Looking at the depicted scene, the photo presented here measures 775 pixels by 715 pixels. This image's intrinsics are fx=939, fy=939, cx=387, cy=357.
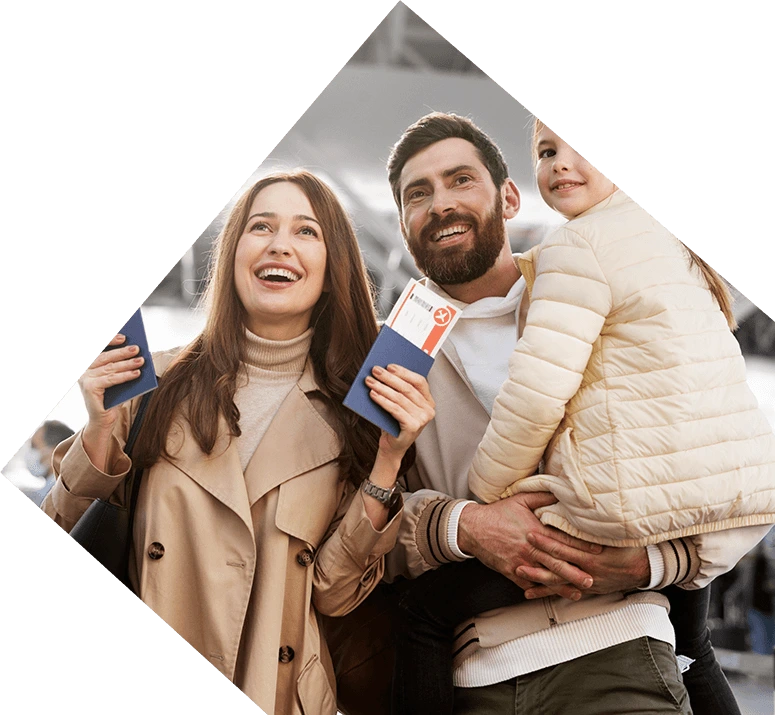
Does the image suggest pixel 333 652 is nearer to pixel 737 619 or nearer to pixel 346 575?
pixel 346 575

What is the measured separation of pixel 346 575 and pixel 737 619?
0.98 meters

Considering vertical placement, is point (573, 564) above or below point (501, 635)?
above

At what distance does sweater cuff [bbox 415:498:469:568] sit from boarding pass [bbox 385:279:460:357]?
14.5 inches

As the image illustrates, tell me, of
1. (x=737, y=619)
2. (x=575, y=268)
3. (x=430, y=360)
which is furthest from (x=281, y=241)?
(x=737, y=619)

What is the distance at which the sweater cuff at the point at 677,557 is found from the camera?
85.8 inches

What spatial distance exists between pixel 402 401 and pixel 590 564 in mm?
581

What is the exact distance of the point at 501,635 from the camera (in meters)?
2.23

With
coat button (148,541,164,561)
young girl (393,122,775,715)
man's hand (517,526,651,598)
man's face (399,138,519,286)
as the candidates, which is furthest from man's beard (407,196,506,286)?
coat button (148,541,164,561)

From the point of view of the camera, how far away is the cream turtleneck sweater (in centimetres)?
233

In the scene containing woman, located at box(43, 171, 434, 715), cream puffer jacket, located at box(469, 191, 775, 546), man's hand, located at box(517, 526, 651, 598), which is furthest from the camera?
woman, located at box(43, 171, 434, 715)

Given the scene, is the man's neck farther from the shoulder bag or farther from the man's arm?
the shoulder bag

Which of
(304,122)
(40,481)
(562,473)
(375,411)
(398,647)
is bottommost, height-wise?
(40,481)

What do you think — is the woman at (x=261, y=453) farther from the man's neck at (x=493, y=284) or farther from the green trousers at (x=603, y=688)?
the green trousers at (x=603, y=688)

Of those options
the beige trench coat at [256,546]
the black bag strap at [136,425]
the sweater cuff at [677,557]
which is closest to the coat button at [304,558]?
the beige trench coat at [256,546]
